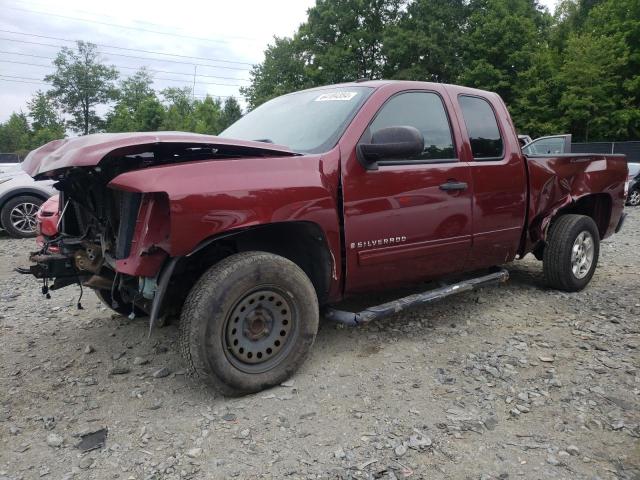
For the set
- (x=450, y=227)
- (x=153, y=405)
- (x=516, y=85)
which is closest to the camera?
(x=153, y=405)

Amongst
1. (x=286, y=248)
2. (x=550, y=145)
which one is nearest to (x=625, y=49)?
(x=550, y=145)

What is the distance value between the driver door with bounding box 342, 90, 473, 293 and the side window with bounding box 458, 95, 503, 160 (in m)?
0.23

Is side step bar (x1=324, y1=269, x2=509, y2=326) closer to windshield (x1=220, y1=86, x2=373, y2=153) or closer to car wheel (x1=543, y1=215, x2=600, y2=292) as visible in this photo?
car wheel (x1=543, y1=215, x2=600, y2=292)

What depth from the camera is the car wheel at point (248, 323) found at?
105 inches

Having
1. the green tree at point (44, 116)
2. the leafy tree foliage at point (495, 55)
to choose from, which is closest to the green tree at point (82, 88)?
the green tree at point (44, 116)

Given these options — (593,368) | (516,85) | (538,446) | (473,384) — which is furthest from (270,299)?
(516,85)

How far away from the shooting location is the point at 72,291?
199 inches

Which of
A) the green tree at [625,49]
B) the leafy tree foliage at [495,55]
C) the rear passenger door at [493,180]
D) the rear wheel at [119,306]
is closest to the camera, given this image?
the rear wheel at [119,306]

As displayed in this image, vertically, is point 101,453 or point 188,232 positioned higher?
point 188,232

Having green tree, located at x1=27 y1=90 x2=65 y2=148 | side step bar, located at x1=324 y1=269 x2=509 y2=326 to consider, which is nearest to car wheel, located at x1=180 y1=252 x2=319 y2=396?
side step bar, located at x1=324 y1=269 x2=509 y2=326

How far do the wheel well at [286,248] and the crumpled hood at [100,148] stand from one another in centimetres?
45

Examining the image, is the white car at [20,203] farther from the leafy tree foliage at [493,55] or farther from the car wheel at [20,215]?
the leafy tree foliage at [493,55]

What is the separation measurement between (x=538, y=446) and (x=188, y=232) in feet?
6.70

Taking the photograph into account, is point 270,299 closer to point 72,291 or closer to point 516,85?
point 72,291
